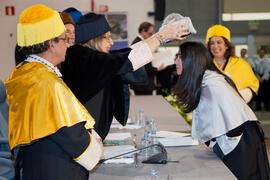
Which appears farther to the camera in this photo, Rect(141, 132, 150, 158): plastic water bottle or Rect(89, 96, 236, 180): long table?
Rect(141, 132, 150, 158): plastic water bottle

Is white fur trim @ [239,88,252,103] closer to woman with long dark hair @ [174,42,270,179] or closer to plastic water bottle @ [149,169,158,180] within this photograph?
woman with long dark hair @ [174,42,270,179]

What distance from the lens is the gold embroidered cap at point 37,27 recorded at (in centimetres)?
154

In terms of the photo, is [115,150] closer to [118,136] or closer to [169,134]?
[118,136]

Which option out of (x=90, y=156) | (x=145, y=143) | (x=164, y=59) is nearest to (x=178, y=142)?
(x=145, y=143)

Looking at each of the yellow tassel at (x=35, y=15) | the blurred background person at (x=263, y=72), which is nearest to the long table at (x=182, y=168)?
the yellow tassel at (x=35, y=15)

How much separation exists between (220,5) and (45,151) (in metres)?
6.69

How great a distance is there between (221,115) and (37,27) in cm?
128

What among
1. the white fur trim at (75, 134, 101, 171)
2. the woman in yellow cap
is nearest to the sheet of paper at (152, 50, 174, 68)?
the woman in yellow cap

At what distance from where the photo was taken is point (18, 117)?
5.10 feet

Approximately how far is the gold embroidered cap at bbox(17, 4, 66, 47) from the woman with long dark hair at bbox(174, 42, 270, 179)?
1.14 m

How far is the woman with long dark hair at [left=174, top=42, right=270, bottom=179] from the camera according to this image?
231cm

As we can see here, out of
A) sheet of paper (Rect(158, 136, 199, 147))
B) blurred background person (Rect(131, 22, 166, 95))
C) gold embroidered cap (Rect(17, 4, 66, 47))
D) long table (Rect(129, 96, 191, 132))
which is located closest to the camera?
gold embroidered cap (Rect(17, 4, 66, 47))

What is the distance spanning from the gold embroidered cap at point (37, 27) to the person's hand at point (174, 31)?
0.72m

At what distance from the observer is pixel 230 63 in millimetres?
3832
